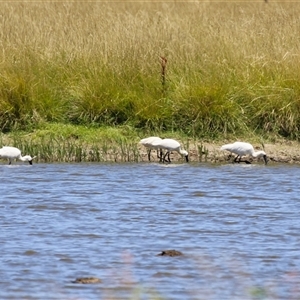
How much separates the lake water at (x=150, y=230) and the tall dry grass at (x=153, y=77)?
0.91 m

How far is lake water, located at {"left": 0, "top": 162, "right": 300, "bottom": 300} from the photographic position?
635 centimetres

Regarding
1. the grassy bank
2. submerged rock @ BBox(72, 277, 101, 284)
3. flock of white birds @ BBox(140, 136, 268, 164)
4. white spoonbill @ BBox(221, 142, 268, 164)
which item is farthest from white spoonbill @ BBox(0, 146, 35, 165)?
submerged rock @ BBox(72, 277, 101, 284)

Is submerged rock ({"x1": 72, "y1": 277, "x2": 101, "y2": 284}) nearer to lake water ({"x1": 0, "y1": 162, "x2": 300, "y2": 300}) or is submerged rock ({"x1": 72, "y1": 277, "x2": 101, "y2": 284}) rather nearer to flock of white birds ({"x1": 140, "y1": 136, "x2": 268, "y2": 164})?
lake water ({"x1": 0, "y1": 162, "x2": 300, "y2": 300})

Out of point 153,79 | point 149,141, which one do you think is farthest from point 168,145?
point 153,79

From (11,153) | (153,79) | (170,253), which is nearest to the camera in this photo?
(170,253)

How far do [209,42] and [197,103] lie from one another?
161 cm

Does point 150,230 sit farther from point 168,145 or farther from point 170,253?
point 168,145

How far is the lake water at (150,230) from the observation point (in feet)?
20.8

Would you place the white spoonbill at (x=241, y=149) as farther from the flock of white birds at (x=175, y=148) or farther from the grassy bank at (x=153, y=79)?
the grassy bank at (x=153, y=79)

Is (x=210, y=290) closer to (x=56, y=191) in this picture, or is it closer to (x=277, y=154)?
(x=56, y=191)

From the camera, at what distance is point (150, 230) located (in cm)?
812

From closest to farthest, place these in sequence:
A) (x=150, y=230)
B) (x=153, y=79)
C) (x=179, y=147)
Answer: (x=150, y=230) < (x=179, y=147) < (x=153, y=79)

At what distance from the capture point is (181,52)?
1370 centimetres

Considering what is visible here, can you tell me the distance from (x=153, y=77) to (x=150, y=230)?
5.23m
